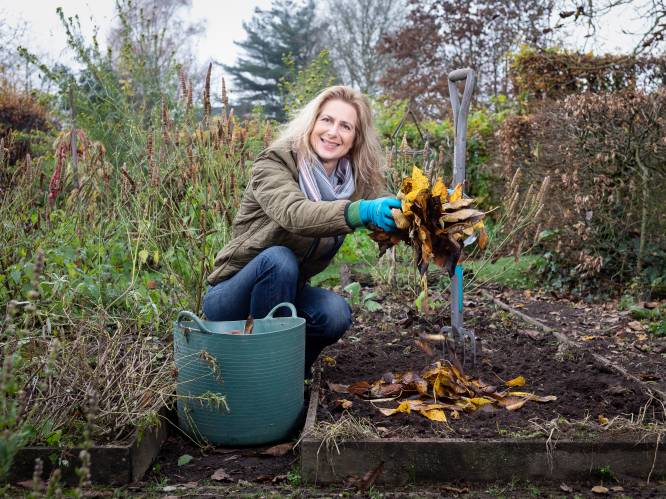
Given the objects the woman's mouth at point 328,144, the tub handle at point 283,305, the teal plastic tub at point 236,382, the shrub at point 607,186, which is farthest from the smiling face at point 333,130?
the shrub at point 607,186

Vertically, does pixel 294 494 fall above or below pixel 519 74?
below

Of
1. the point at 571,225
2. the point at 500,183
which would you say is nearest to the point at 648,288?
the point at 571,225

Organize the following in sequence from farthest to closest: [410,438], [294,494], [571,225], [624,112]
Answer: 1. [571,225]
2. [624,112]
3. [410,438]
4. [294,494]

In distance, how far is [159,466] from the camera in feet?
7.18

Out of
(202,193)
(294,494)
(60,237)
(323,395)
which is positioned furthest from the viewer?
(60,237)

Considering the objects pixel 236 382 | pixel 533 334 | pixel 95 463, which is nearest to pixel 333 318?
pixel 236 382

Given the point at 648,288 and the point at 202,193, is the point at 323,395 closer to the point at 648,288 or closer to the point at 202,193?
the point at 202,193

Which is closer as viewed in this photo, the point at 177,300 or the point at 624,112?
the point at 177,300

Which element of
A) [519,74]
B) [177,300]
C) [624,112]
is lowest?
[177,300]

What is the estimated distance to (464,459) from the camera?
80.0 inches

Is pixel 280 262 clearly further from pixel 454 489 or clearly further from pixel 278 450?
pixel 454 489

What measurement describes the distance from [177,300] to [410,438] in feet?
5.75

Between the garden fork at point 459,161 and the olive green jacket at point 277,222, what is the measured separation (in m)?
0.47

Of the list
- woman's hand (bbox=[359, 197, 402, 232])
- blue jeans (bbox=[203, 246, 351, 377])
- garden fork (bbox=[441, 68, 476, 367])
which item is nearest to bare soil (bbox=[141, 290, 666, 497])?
garden fork (bbox=[441, 68, 476, 367])
